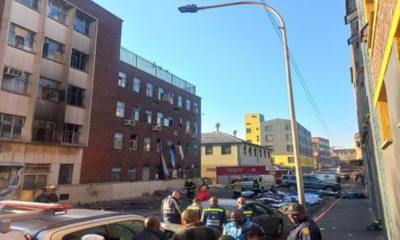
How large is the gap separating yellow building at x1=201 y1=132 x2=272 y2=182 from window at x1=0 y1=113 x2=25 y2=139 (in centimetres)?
3780

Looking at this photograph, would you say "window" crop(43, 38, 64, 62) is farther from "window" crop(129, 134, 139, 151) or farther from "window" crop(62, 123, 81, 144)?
"window" crop(129, 134, 139, 151)

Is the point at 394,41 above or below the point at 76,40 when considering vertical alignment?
below

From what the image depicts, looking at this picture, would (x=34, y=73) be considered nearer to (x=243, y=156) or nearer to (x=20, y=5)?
(x=20, y=5)

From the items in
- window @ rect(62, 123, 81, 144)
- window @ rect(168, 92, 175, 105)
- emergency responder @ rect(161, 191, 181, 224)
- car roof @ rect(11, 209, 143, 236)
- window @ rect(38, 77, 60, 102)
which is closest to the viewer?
car roof @ rect(11, 209, 143, 236)

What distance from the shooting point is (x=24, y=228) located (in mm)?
3045

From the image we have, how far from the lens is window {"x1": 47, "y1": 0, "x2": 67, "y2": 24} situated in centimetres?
2347

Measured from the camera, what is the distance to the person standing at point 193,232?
13.5ft

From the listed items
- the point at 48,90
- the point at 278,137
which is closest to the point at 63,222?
the point at 48,90

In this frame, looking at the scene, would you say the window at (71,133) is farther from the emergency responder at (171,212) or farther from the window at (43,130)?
the emergency responder at (171,212)

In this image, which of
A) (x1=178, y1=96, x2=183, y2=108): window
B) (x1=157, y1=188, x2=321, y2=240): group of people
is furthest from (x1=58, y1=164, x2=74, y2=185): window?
(x1=178, y1=96, x2=183, y2=108): window

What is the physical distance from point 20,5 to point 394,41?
2426 cm

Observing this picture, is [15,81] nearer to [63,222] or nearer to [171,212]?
[171,212]

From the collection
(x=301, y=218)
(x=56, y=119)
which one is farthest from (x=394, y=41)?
(x=56, y=119)

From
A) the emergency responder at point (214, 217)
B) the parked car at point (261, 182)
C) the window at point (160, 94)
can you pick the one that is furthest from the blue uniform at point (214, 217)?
the window at point (160, 94)
